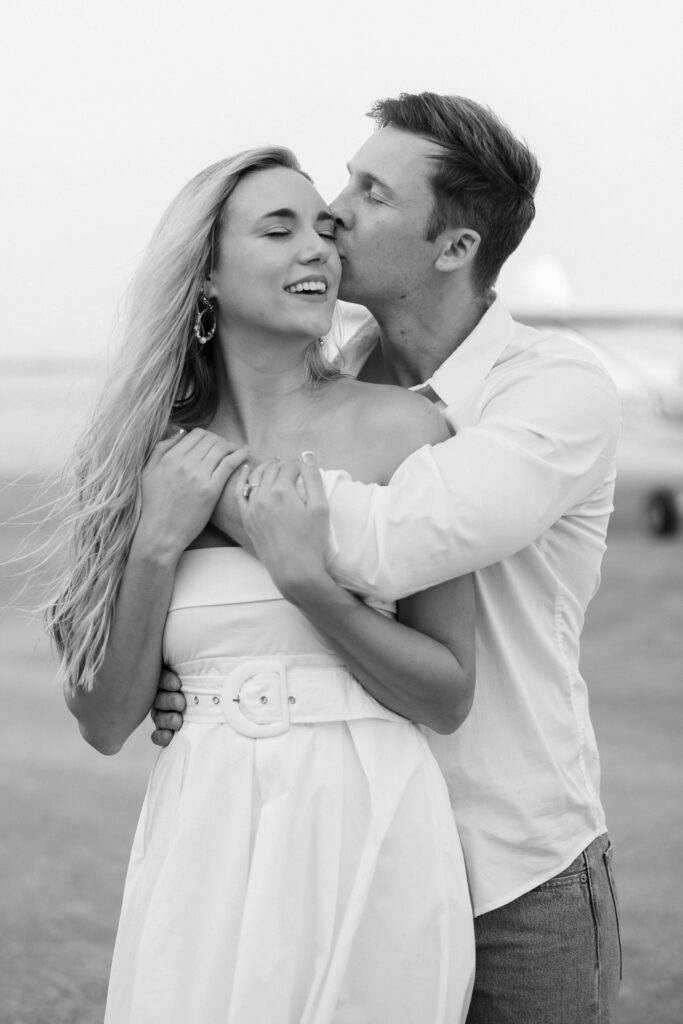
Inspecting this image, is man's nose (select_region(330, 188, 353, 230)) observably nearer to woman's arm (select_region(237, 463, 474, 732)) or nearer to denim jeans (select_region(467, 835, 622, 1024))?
woman's arm (select_region(237, 463, 474, 732))

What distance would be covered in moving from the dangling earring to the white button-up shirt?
0.38m

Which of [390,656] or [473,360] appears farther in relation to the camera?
[473,360]

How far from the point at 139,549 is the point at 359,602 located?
339mm

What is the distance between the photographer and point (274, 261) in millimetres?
1866

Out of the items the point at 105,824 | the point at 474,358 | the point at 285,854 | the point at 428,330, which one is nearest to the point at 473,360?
the point at 474,358

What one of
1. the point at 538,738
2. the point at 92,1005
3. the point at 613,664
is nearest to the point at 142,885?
the point at 538,738

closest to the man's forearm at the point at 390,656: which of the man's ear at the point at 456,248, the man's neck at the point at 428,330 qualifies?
the man's neck at the point at 428,330

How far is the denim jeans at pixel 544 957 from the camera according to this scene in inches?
72.7

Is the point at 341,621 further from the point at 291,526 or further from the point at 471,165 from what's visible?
the point at 471,165

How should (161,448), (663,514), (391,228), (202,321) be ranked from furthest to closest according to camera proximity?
1. (663,514)
2. (391,228)
3. (202,321)
4. (161,448)

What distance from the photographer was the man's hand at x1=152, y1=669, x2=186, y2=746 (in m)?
1.82

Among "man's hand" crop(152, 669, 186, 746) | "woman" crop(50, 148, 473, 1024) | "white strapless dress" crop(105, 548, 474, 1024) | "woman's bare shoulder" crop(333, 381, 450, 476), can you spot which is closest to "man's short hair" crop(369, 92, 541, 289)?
"woman" crop(50, 148, 473, 1024)

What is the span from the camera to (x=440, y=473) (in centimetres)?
167

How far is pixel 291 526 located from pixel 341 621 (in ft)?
0.48
